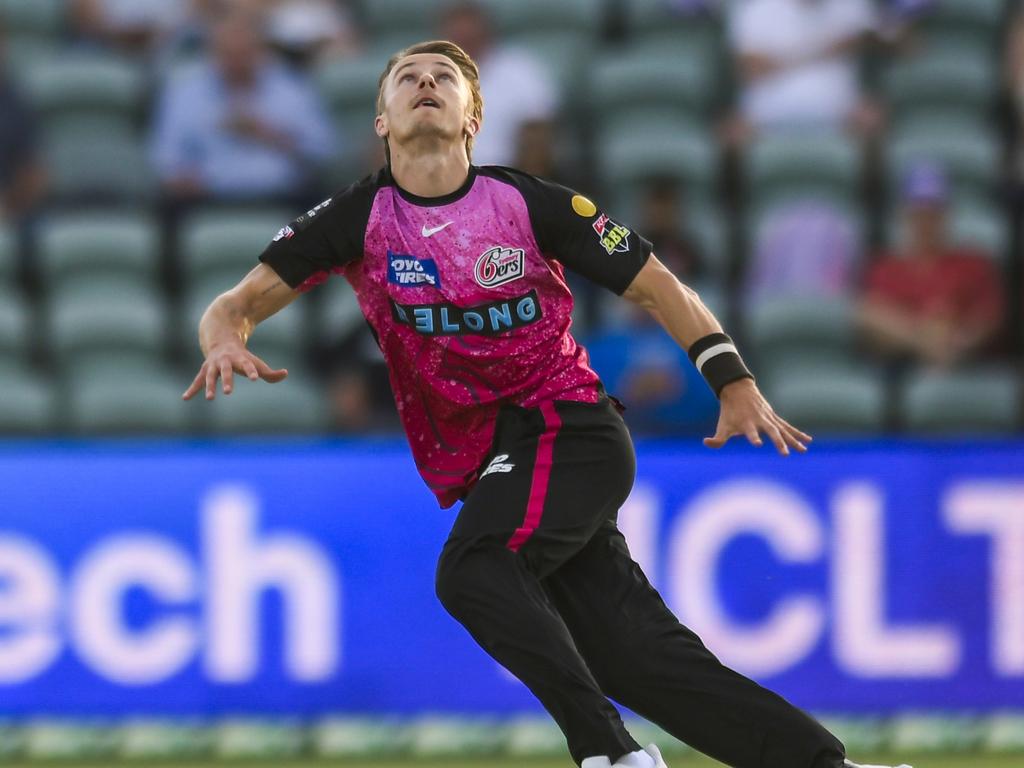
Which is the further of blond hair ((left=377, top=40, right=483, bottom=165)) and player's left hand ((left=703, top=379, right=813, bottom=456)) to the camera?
blond hair ((left=377, top=40, right=483, bottom=165))

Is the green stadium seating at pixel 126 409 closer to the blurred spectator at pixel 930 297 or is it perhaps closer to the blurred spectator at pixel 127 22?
the blurred spectator at pixel 127 22

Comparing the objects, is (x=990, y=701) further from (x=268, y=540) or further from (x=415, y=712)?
(x=268, y=540)

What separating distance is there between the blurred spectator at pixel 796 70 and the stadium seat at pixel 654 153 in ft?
1.06

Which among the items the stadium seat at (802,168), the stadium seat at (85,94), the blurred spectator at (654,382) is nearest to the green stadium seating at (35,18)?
the stadium seat at (85,94)

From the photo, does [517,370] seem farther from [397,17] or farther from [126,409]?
[397,17]

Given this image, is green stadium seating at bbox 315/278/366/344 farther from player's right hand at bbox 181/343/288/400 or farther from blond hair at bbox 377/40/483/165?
player's right hand at bbox 181/343/288/400

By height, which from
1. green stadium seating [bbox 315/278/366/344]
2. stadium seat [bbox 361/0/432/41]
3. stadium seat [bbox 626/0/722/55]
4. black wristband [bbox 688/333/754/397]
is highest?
stadium seat [bbox 361/0/432/41]

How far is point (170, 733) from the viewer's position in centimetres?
728

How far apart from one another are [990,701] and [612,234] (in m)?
3.41

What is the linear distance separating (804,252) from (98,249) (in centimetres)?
334

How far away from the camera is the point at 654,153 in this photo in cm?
929

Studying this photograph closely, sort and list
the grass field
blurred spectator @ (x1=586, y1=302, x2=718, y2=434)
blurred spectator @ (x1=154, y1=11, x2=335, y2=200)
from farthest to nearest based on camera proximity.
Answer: blurred spectator @ (x1=154, y1=11, x2=335, y2=200), blurred spectator @ (x1=586, y1=302, x2=718, y2=434), the grass field

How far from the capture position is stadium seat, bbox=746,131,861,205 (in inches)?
368

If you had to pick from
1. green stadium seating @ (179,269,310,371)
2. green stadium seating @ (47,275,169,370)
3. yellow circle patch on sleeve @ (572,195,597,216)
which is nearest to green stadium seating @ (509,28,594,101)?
green stadium seating @ (179,269,310,371)
